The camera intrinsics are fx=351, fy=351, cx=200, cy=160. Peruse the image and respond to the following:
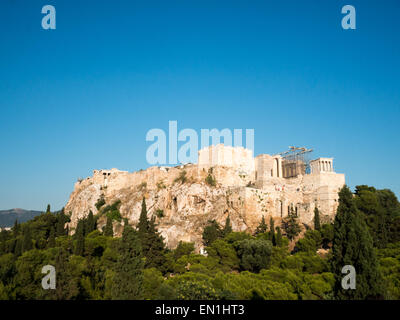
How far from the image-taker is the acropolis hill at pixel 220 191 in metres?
50.7

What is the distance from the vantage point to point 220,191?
56750 millimetres

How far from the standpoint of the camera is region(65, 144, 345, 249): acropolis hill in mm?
50656

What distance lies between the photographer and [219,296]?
20.3 m

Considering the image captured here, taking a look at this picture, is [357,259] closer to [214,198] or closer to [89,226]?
[89,226]

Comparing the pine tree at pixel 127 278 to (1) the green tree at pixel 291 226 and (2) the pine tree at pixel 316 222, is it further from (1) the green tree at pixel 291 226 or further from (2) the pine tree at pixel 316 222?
(2) the pine tree at pixel 316 222

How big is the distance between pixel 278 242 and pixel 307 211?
1106 centimetres

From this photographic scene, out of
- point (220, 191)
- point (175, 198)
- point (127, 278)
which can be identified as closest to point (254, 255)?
point (127, 278)

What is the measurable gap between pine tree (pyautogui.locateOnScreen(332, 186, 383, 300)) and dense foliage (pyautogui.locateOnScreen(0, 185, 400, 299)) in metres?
0.05

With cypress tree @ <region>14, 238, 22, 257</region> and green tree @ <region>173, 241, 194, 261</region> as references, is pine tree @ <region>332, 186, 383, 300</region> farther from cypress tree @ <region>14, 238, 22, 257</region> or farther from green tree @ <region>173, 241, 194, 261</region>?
cypress tree @ <region>14, 238, 22, 257</region>

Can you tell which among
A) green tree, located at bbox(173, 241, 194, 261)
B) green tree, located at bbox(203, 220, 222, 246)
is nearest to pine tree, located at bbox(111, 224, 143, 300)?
green tree, located at bbox(173, 241, 194, 261)

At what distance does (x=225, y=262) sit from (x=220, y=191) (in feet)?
72.9

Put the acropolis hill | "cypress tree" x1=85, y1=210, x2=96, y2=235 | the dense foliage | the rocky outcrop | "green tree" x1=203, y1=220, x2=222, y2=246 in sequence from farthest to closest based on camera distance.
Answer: the acropolis hill
the rocky outcrop
"cypress tree" x1=85, y1=210, x2=96, y2=235
"green tree" x1=203, y1=220, x2=222, y2=246
the dense foliage
